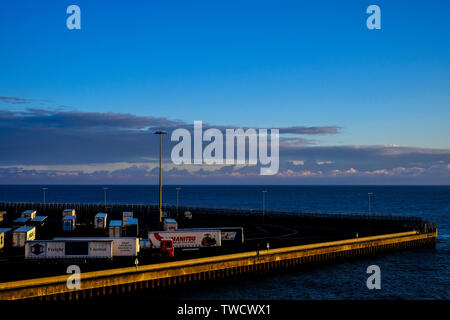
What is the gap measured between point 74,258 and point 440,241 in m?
69.8

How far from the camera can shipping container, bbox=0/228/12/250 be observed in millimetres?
49188

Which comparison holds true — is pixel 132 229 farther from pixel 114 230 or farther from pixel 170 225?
pixel 170 225

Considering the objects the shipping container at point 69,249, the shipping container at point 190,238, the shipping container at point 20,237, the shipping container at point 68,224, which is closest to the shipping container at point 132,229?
the shipping container at point 68,224

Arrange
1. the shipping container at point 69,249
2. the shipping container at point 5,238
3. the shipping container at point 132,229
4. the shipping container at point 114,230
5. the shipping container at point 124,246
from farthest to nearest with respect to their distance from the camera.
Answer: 1. the shipping container at point 132,229
2. the shipping container at point 114,230
3. the shipping container at point 5,238
4. the shipping container at point 124,246
5. the shipping container at point 69,249

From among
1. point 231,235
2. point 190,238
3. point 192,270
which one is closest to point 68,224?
point 190,238

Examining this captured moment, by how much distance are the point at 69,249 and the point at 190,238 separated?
14.8 meters

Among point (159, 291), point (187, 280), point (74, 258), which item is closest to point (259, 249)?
point (187, 280)

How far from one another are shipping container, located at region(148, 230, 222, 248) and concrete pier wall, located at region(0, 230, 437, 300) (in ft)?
21.0

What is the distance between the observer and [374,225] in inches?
3177

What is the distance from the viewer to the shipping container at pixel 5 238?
4919cm

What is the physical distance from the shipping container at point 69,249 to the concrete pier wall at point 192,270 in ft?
20.1

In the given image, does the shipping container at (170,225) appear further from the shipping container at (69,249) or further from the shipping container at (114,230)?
the shipping container at (69,249)

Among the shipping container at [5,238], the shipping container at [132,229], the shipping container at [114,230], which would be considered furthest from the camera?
the shipping container at [132,229]
